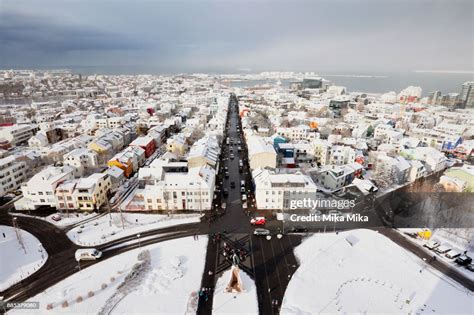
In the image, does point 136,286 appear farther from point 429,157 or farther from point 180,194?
point 429,157

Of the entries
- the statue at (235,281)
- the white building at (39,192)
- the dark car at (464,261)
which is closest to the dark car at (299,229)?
the statue at (235,281)

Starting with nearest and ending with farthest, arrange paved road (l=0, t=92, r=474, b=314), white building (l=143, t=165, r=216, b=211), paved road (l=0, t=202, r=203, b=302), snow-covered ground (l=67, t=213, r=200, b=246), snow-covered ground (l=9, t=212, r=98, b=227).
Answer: paved road (l=0, t=92, r=474, b=314)
paved road (l=0, t=202, r=203, b=302)
snow-covered ground (l=67, t=213, r=200, b=246)
snow-covered ground (l=9, t=212, r=98, b=227)
white building (l=143, t=165, r=216, b=211)

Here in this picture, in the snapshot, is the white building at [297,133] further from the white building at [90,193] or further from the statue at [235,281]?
the statue at [235,281]

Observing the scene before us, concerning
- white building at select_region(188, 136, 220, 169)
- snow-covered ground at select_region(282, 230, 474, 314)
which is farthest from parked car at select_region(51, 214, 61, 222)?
snow-covered ground at select_region(282, 230, 474, 314)

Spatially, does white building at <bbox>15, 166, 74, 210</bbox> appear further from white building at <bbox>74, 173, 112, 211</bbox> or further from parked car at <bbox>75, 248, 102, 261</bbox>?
parked car at <bbox>75, 248, 102, 261</bbox>

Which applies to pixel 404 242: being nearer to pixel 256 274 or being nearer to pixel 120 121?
pixel 256 274

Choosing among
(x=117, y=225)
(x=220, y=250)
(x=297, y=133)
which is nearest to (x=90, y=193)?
(x=117, y=225)

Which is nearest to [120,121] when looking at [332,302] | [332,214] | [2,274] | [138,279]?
[2,274]
